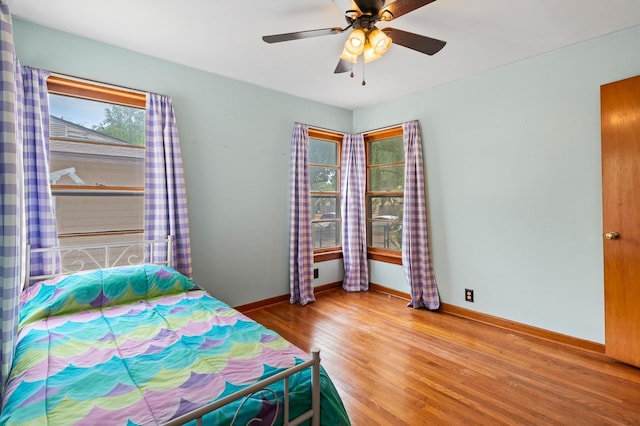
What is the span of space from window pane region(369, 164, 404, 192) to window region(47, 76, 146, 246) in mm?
2824

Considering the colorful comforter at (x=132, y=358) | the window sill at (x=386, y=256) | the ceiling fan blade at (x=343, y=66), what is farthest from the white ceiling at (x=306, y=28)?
the window sill at (x=386, y=256)

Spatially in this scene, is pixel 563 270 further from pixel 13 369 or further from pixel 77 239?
pixel 77 239

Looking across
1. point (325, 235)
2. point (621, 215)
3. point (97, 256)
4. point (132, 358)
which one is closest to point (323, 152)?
point (325, 235)

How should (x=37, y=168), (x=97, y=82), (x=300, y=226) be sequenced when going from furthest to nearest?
(x=300, y=226) < (x=97, y=82) < (x=37, y=168)

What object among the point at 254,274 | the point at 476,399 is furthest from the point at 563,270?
the point at 254,274

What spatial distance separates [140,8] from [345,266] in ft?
11.4

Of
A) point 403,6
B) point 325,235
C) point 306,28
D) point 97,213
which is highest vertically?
point 306,28

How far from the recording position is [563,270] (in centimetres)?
263

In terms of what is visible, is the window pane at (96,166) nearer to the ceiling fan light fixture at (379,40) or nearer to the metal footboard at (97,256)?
the metal footboard at (97,256)

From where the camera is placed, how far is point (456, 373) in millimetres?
2193

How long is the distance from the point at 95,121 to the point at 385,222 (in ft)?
11.0

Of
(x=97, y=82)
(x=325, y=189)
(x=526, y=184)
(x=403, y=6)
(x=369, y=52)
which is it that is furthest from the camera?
(x=325, y=189)

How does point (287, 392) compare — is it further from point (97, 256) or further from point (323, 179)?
point (323, 179)

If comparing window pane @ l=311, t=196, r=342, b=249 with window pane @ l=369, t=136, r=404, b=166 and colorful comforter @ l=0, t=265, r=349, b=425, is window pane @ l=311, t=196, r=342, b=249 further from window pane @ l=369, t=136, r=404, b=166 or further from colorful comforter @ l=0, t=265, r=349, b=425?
colorful comforter @ l=0, t=265, r=349, b=425
